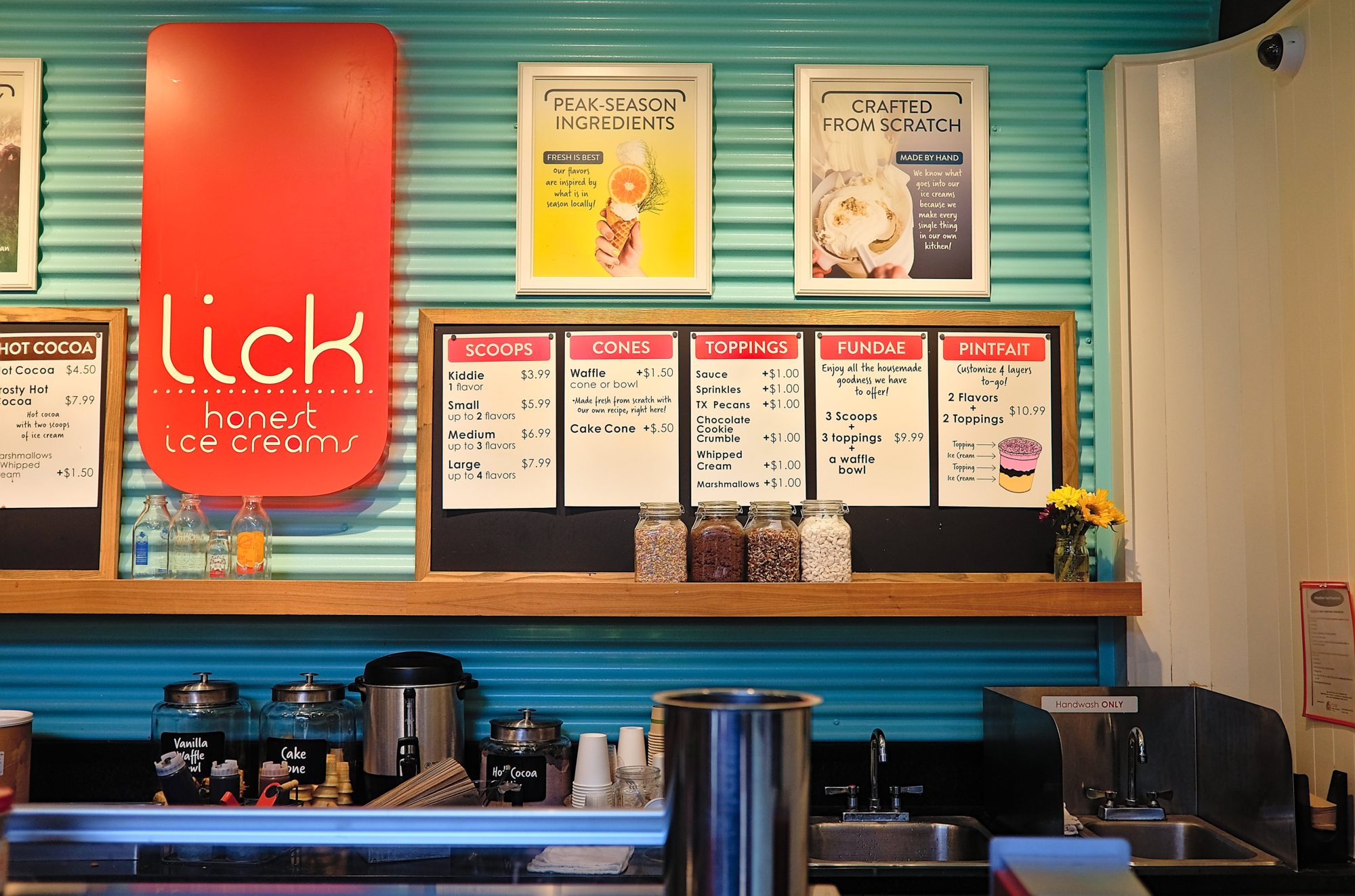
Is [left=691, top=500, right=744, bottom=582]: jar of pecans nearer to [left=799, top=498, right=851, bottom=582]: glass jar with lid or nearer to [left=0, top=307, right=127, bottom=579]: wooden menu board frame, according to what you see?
[left=799, top=498, right=851, bottom=582]: glass jar with lid

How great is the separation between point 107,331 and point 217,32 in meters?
0.89

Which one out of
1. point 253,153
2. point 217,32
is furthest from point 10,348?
point 217,32

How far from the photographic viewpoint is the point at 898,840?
9.02 ft

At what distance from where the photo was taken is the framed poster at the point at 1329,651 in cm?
247

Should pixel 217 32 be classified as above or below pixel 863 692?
above

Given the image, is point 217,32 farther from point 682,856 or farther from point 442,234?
point 682,856

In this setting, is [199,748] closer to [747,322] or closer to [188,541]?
[188,541]

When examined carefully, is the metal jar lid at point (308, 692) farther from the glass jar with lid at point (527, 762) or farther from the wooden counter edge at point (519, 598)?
the glass jar with lid at point (527, 762)

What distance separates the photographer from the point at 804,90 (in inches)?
119

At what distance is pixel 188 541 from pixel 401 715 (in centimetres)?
78

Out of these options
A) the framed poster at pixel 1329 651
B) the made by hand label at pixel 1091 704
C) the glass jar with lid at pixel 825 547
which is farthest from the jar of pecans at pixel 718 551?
the framed poster at pixel 1329 651

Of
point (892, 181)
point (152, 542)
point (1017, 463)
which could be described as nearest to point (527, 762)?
point (152, 542)

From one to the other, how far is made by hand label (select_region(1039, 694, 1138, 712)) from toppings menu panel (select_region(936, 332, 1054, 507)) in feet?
1.73

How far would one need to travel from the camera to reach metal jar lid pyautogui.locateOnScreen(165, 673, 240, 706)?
8.80ft
